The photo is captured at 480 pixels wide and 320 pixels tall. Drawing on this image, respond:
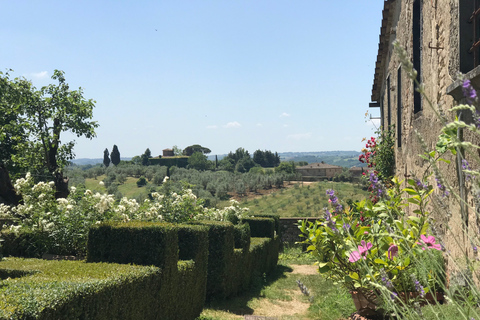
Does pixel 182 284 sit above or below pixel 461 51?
below

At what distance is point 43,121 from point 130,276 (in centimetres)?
1504

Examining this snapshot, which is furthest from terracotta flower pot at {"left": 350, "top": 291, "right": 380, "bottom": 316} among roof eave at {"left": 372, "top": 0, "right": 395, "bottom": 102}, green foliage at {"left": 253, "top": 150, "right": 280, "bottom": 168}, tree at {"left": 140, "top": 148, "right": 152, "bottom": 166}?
green foliage at {"left": 253, "top": 150, "right": 280, "bottom": 168}

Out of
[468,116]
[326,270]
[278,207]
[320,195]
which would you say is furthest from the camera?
[320,195]

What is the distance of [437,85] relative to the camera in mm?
4535

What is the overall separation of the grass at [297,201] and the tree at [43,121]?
18.6m

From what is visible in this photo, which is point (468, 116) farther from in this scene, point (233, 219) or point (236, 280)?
point (233, 219)

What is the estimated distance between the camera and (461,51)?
3.67m

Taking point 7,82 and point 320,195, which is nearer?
point 7,82

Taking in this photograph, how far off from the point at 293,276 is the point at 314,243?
23.9 ft

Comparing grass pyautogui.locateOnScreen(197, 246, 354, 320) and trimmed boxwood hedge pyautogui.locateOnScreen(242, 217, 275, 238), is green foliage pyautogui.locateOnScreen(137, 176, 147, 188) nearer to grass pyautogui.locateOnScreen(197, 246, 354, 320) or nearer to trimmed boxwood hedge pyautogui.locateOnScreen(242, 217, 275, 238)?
trimmed boxwood hedge pyautogui.locateOnScreen(242, 217, 275, 238)

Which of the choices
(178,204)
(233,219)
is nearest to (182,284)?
(178,204)

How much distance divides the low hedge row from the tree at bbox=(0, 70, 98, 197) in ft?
35.0

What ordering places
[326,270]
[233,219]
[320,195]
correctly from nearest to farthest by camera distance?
[326,270]
[233,219]
[320,195]

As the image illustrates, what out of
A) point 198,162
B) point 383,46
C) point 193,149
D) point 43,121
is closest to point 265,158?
point 198,162
